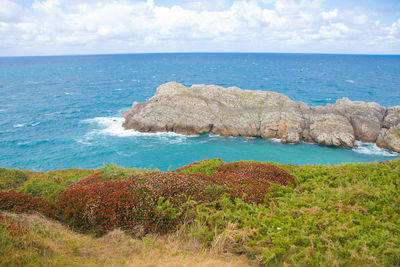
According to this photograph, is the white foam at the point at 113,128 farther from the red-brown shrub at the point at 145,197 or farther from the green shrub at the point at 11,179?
the red-brown shrub at the point at 145,197

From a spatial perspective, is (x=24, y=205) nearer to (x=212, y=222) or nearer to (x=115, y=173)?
(x=115, y=173)

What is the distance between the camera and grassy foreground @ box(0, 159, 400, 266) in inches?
295

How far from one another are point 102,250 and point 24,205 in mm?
4891

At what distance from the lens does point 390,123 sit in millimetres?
47469

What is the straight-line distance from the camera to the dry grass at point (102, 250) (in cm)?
702

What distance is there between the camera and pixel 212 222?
31.4 feet

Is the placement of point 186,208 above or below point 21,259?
below

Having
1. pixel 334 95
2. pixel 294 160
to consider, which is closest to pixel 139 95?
pixel 294 160

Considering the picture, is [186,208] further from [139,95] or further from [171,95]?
[139,95]

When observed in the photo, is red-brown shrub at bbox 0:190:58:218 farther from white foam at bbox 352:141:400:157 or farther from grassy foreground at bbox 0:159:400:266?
white foam at bbox 352:141:400:157

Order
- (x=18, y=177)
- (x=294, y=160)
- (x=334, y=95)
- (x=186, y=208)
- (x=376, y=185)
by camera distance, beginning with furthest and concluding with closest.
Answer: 1. (x=334, y=95)
2. (x=294, y=160)
3. (x=18, y=177)
4. (x=376, y=185)
5. (x=186, y=208)

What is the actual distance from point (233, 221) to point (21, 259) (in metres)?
6.88

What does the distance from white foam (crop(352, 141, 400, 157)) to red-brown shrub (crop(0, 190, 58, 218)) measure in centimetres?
4802

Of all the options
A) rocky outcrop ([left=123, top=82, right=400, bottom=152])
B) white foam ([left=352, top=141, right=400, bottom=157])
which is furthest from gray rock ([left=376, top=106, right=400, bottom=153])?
white foam ([left=352, top=141, right=400, bottom=157])
